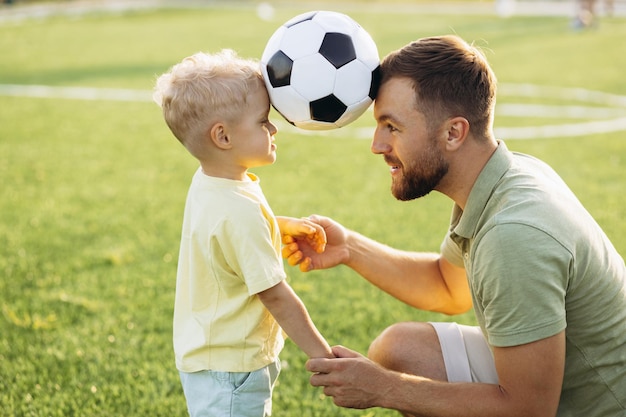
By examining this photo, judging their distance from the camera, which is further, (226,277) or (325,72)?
(325,72)

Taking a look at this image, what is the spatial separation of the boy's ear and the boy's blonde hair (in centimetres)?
2

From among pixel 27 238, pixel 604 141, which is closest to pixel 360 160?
pixel 604 141

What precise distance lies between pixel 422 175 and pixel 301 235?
0.59 m

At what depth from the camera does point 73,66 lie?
15070 mm

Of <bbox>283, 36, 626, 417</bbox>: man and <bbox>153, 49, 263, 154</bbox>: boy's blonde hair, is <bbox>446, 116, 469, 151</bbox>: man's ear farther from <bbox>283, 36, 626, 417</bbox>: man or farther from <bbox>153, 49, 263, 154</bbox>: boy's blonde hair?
<bbox>153, 49, 263, 154</bbox>: boy's blonde hair

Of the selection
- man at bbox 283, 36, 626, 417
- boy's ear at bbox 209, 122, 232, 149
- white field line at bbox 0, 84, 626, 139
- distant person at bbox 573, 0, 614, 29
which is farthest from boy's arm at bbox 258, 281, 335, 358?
distant person at bbox 573, 0, 614, 29

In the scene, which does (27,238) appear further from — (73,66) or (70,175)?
(73,66)

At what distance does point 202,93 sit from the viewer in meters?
2.79

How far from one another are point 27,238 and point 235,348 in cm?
372

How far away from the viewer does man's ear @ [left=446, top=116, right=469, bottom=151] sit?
2984mm

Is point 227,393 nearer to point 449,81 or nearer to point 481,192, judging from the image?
point 481,192

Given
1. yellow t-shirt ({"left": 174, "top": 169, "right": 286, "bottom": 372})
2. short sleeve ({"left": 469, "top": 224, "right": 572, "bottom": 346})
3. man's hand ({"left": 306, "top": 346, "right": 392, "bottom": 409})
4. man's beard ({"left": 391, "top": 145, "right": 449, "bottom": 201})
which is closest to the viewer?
short sleeve ({"left": 469, "top": 224, "right": 572, "bottom": 346})

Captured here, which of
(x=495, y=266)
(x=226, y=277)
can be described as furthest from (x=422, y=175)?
(x=226, y=277)

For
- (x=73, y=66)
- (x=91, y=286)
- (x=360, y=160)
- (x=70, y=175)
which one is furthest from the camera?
(x=73, y=66)
